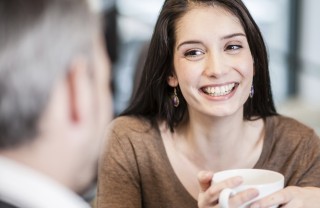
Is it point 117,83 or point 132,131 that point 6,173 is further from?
point 117,83

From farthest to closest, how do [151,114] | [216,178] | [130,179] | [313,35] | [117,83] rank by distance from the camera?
[313,35] < [117,83] < [151,114] < [130,179] < [216,178]

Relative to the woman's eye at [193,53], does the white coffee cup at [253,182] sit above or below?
below

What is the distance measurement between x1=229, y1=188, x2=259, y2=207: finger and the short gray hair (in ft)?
1.66

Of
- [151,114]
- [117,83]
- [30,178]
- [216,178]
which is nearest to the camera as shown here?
[30,178]

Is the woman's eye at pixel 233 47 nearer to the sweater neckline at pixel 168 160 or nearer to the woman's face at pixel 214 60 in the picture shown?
the woman's face at pixel 214 60

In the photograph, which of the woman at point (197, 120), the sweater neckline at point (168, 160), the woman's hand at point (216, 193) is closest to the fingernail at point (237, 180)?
the woman's hand at point (216, 193)

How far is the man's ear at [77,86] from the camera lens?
2.29 ft

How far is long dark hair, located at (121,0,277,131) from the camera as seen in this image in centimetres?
141

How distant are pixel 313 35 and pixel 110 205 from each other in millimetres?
3831

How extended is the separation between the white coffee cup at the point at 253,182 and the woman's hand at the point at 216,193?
0.01 metres

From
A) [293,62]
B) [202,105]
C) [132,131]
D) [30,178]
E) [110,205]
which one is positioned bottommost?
[293,62]

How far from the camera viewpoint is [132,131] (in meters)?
1.57

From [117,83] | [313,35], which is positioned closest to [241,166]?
[117,83]

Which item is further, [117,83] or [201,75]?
[117,83]
